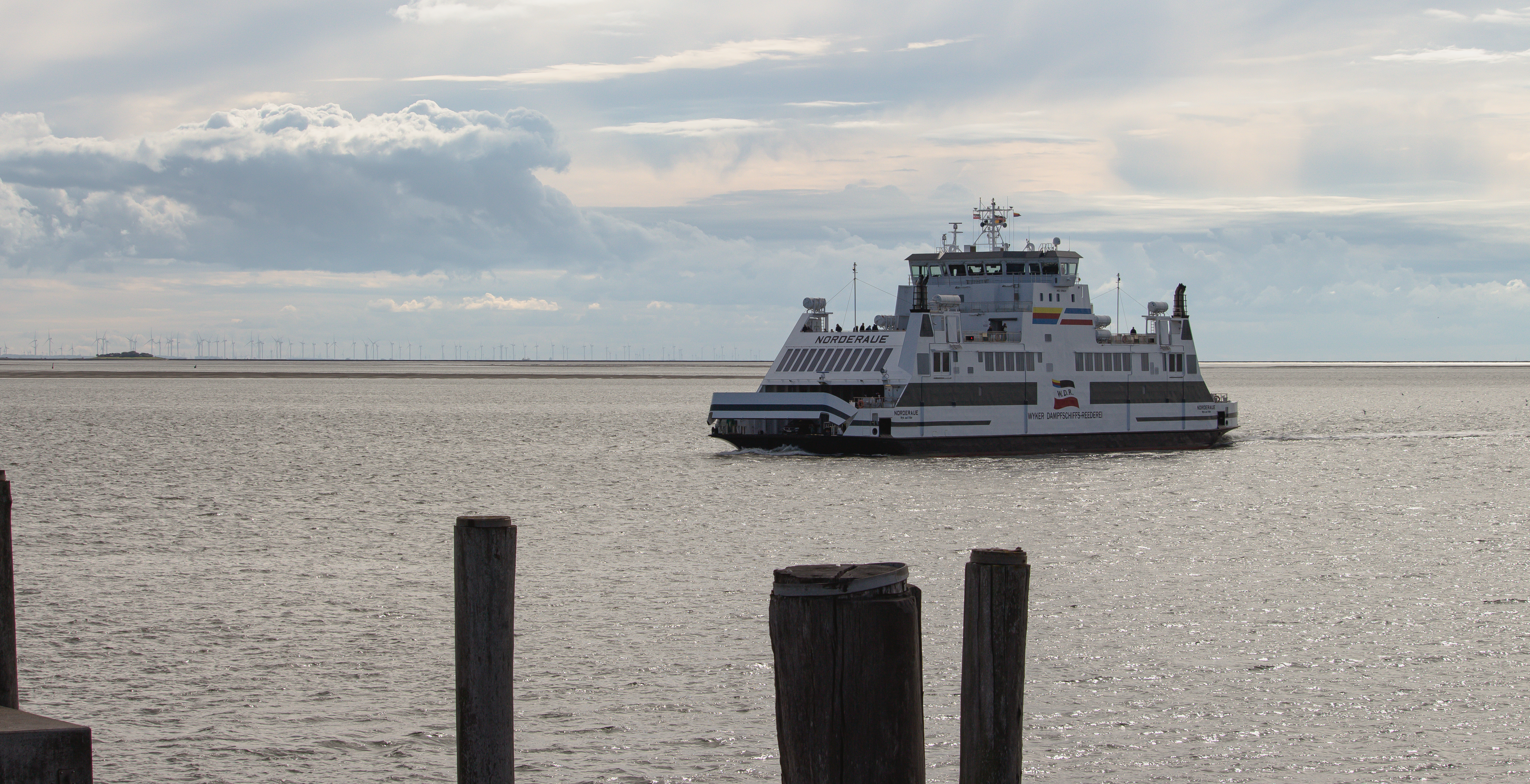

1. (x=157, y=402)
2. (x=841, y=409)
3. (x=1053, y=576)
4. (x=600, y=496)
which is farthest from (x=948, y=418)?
(x=157, y=402)

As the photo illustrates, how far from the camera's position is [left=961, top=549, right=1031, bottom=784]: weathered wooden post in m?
7.98

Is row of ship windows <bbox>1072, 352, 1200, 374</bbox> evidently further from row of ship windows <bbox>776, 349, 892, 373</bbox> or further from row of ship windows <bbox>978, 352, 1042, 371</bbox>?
row of ship windows <bbox>776, 349, 892, 373</bbox>

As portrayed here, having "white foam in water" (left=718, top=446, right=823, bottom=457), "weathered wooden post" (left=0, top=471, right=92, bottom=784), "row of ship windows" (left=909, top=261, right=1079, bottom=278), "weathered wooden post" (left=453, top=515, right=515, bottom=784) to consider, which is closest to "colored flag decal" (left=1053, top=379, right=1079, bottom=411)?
"row of ship windows" (left=909, top=261, right=1079, bottom=278)

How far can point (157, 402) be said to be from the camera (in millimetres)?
125938

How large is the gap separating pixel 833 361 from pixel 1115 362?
40.4 ft

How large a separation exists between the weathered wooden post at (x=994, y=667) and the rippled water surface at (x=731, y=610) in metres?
3.77

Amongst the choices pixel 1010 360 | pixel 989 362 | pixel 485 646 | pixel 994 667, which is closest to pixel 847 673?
pixel 994 667

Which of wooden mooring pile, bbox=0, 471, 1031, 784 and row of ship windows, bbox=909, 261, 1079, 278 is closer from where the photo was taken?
wooden mooring pile, bbox=0, 471, 1031, 784

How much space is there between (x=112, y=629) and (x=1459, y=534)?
27.8m

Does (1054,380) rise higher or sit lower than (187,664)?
higher

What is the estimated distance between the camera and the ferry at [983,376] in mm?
45781

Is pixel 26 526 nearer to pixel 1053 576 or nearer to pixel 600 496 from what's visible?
pixel 600 496

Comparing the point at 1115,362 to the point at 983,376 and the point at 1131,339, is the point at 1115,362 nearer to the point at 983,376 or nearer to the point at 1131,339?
the point at 1131,339

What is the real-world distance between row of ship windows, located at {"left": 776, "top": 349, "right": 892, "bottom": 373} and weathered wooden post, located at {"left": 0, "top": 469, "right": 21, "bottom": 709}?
3830cm
